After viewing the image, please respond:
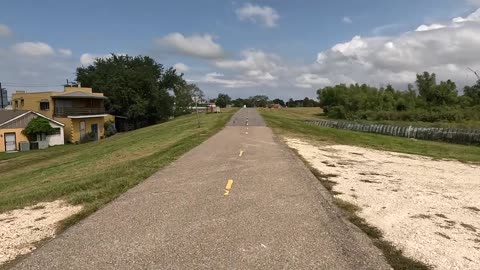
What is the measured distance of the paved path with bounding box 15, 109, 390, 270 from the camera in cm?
497

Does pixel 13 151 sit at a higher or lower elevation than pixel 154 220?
lower

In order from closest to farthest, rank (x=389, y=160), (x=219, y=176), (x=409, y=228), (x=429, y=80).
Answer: (x=409, y=228) < (x=219, y=176) < (x=389, y=160) < (x=429, y=80)

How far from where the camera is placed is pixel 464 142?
1544 inches

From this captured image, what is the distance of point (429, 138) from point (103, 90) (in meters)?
47.0

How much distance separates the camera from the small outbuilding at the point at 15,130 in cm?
4322

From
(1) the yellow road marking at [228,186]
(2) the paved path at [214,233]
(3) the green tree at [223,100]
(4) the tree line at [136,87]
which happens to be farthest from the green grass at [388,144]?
(3) the green tree at [223,100]

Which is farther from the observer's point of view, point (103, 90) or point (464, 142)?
point (103, 90)

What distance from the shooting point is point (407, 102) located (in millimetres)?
89750

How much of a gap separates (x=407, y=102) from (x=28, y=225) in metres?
92.1

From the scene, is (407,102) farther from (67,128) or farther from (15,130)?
(15,130)

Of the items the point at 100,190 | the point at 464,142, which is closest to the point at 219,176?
the point at 100,190

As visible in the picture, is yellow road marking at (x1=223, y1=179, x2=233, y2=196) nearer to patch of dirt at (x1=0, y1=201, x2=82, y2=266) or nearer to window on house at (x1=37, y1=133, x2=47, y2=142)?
patch of dirt at (x1=0, y1=201, x2=82, y2=266)

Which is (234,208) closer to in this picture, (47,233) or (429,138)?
(47,233)

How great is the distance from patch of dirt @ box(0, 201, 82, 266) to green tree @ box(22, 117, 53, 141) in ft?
133
